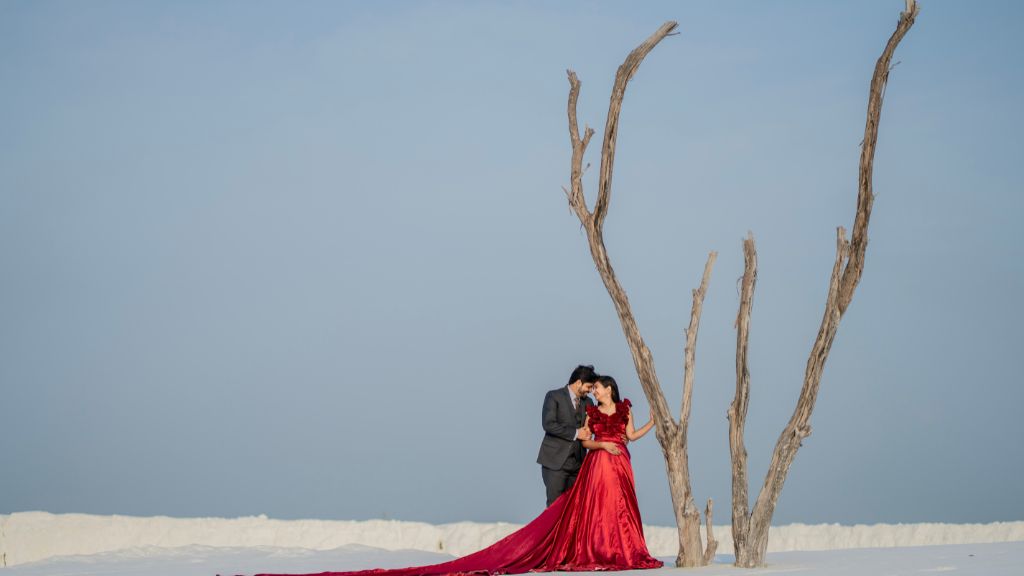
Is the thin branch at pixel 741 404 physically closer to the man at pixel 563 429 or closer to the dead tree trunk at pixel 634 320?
the dead tree trunk at pixel 634 320

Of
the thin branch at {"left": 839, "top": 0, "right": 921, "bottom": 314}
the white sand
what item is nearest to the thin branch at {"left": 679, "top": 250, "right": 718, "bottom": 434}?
the thin branch at {"left": 839, "top": 0, "right": 921, "bottom": 314}

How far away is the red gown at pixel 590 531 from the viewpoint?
9164 mm

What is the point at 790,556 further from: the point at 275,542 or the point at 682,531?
the point at 275,542

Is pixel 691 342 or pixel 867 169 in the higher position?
pixel 867 169

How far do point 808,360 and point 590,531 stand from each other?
2.06m

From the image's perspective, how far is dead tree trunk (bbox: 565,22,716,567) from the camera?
9375 millimetres

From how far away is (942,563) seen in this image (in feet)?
27.1

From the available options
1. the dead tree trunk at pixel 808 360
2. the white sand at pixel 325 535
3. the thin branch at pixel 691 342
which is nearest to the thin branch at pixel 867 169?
the dead tree trunk at pixel 808 360

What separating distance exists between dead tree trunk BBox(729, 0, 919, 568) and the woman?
2.24 feet

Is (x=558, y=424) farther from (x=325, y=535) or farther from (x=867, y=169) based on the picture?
(x=325, y=535)

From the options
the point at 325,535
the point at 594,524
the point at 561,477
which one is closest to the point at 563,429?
the point at 561,477

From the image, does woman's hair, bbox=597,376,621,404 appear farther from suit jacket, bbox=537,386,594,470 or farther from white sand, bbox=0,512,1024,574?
white sand, bbox=0,512,1024,574

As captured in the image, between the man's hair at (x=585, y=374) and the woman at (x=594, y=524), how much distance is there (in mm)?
163

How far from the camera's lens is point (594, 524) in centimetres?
927
